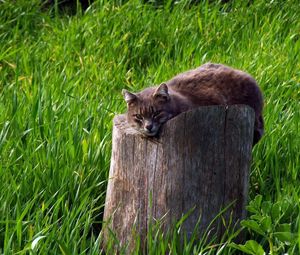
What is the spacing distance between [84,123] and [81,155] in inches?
17.0

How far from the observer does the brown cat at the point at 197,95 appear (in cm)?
440

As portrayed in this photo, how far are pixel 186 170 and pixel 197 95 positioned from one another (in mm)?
834

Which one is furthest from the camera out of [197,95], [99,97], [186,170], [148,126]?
[99,97]

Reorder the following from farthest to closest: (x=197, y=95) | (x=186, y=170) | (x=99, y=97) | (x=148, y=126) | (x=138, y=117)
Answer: (x=99, y=97)
(x=197, y=95)
(x=138, y=117)
(x=148, y=126)
(x=186, y=170)

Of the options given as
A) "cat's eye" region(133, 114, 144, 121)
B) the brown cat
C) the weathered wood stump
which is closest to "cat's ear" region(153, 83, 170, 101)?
the brown cat

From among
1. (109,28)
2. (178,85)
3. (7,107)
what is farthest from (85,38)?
(178,85)

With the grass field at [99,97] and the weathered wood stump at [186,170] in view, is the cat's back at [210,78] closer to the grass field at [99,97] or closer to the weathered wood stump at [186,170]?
the grass field at [99,97]

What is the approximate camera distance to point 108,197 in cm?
416

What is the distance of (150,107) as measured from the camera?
14.5 ft

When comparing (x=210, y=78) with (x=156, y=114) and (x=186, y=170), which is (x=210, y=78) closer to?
(x=156, y=114)

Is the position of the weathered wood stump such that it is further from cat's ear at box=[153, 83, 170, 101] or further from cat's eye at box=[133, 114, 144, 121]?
cat's ear at box=[153, 83, 170, 101]

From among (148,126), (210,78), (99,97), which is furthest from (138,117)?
(99,97)

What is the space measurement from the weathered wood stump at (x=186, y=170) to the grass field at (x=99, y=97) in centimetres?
18

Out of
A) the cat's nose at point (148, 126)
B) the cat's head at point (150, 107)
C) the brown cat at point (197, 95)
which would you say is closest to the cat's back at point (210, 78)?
the brown cat at point (197, 95)
